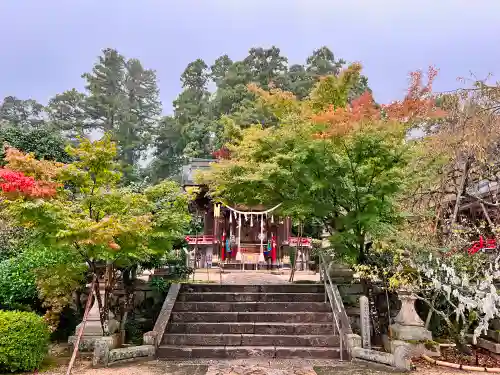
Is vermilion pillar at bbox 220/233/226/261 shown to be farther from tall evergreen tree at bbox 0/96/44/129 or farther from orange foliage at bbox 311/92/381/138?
tall evergreen tree at bbox 0/96/44/129

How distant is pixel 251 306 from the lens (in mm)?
9344

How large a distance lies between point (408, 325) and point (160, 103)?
42.7m

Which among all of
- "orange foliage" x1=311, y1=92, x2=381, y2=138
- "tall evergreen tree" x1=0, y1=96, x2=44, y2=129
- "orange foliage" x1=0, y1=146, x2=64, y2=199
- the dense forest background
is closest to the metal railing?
"orange foliage" x1=311, y1=92, x2=381, y2=138

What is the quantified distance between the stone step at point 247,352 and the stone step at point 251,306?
1.46m

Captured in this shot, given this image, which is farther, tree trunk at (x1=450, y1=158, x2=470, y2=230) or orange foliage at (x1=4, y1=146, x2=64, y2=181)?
tree trunk at (x1=450, y1=158, x2=470, y2=230)

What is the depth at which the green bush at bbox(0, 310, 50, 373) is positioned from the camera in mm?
6277

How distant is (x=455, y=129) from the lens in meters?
9.38

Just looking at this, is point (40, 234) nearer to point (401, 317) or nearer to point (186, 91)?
point (401, 317)

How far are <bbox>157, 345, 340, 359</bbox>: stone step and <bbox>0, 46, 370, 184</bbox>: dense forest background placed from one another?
22882 millimetres

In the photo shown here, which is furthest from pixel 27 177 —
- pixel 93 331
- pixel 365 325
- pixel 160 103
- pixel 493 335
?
pixel 160 103

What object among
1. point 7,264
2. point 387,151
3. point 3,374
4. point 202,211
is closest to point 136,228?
point 3,374

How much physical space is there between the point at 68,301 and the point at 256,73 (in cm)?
3165

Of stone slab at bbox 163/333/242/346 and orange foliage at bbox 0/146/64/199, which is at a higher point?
orange foliage at bbox 0/146/64/199

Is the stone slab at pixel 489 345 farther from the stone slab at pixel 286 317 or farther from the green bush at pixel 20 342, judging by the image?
the green bush at pixel 20 342
